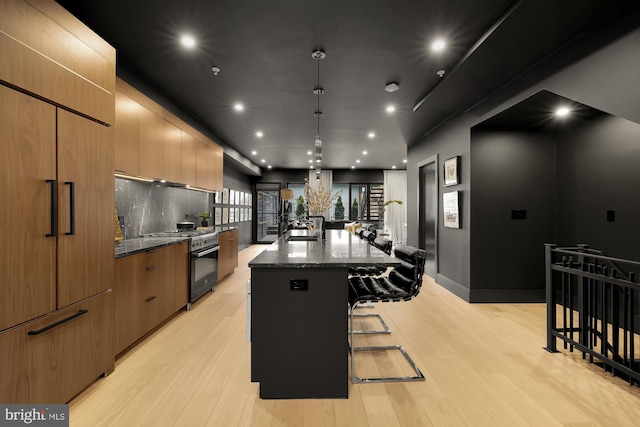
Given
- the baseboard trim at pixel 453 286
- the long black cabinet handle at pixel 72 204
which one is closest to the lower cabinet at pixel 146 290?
the long black cabinet handle at pixel 72 204

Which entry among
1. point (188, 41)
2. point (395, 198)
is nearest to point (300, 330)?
point (188, 41)

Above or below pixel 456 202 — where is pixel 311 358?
below

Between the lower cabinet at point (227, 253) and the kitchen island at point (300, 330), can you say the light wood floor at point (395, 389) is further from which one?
the lower cabinet at point (227, 253)

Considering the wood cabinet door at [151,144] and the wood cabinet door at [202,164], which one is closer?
the wood cabinet door at [151,144]

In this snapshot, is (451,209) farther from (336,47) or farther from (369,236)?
(336,47)

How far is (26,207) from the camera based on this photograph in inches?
59.7

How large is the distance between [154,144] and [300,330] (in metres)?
2.61

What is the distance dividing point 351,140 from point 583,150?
145 inches

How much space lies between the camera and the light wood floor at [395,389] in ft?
5.55

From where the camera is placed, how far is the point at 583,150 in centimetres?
344

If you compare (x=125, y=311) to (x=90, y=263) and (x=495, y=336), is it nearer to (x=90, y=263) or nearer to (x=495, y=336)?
(x=90, y=263)

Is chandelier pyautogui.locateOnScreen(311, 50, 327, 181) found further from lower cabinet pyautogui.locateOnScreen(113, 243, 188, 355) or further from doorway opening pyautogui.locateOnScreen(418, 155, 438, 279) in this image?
doorway opening pyautogui.locateOnScreen(418, 155, 438, 279)

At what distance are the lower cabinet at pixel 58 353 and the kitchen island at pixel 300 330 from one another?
1045mm

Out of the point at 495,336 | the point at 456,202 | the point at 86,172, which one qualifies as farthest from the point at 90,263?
the point at 456,202
